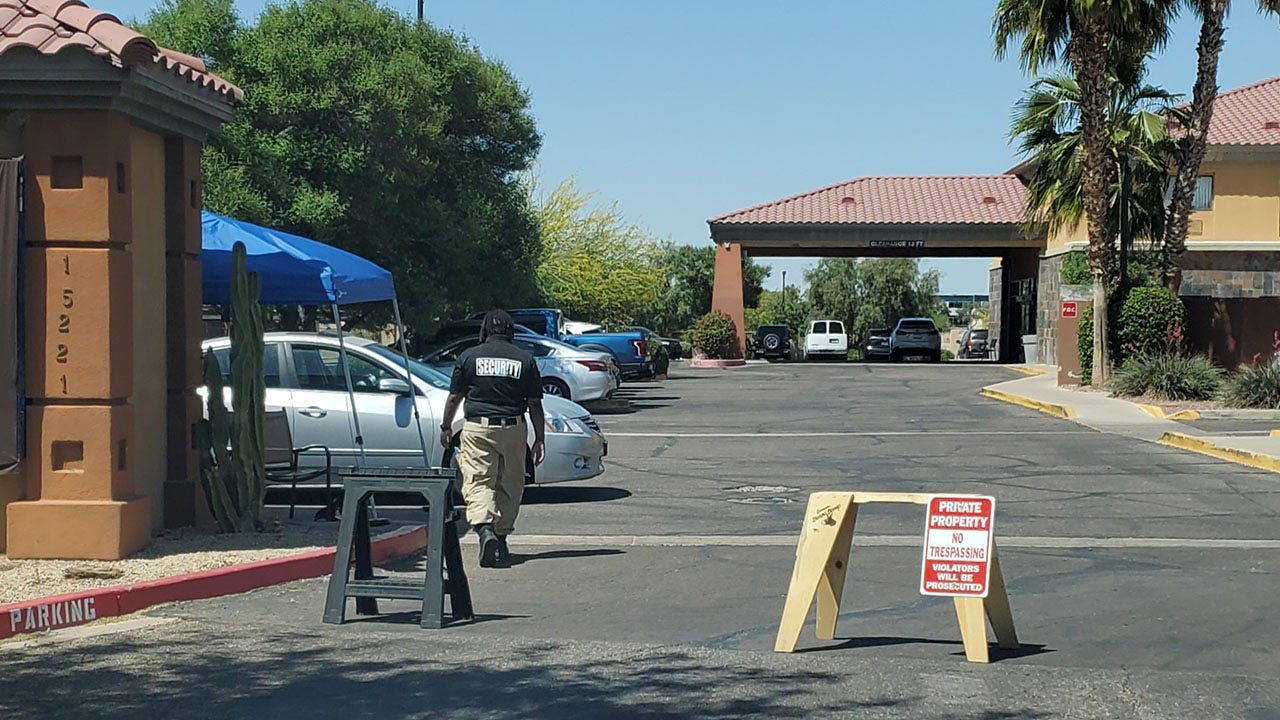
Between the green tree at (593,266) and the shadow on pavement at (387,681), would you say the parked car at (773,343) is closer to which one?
the green tree at (593,266)

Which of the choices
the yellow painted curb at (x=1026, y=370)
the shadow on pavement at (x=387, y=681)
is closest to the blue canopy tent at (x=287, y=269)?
the shadow on pavement at (x=387, y=681)

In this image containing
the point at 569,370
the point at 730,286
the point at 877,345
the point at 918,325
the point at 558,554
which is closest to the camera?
the point at 558,554

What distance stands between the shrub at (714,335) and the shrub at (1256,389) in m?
25.5

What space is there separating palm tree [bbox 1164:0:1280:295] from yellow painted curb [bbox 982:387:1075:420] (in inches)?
162

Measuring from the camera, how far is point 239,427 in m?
11.1

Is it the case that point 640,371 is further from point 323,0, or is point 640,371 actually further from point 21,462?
point 21,462

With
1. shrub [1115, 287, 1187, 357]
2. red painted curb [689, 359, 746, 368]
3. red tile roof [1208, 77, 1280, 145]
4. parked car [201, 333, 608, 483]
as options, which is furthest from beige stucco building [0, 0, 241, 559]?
red painted curb [689, 359, 746, 368]

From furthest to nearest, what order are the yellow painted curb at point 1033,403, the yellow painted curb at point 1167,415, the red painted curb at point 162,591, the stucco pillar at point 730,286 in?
the stucco pillar at point 730,286
the yellow painted curb at point 1033,403
the yellow painted curb at point 1167,415
the red painted curb at point 162,591

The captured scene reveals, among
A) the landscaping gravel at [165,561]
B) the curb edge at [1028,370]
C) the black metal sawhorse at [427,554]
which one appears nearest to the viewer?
the black metal sawhorse at [427,554]

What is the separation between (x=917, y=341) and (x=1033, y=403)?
92.0ft

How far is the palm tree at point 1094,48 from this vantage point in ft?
91.5

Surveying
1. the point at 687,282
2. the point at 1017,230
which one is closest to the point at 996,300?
the point at 1017,230

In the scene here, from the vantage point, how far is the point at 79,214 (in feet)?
32.2

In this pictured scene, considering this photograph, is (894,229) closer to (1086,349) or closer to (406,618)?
(1086,349)
